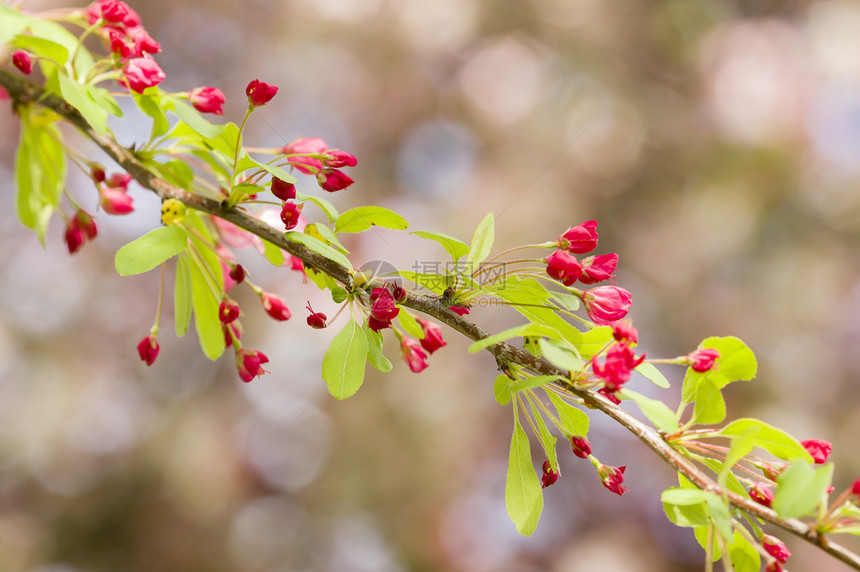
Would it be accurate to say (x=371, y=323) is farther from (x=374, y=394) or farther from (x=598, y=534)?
(x=598, y=534)

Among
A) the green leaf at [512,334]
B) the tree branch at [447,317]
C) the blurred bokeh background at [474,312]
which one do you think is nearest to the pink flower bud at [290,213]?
the tree branch at [447,317]

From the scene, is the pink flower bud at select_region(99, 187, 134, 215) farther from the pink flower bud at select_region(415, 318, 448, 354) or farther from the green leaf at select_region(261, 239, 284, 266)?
the pink flower bud at select_region(415, 318, 448, 354)

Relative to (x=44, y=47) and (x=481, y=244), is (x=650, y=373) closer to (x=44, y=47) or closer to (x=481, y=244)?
(x=481, y=244)

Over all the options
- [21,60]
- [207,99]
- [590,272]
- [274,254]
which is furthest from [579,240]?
[21,60]

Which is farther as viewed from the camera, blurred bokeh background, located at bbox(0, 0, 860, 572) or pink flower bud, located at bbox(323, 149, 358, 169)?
blurred bokeh background, located at bbox(0, 0, 860, 572)

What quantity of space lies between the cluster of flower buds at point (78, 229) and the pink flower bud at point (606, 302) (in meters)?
0.79

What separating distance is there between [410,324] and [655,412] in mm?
284

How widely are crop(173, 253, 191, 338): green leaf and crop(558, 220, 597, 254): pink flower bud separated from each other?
0.46 meters

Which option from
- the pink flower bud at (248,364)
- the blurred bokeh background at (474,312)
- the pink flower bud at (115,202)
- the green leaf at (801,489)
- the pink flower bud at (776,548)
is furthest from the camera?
the blurred bokeh background at (474,312)

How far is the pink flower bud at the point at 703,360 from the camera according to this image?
566 millimetres

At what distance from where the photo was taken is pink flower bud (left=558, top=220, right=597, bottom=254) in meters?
0.62

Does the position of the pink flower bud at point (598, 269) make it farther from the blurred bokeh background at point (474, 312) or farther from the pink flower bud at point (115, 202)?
the blurred bokeh background at point (474, 312)

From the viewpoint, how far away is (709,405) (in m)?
0.57

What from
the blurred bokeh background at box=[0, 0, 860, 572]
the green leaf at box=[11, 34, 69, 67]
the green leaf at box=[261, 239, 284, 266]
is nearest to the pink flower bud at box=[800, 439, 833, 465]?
the green leaf at box=[261, 239, 284, 266]
